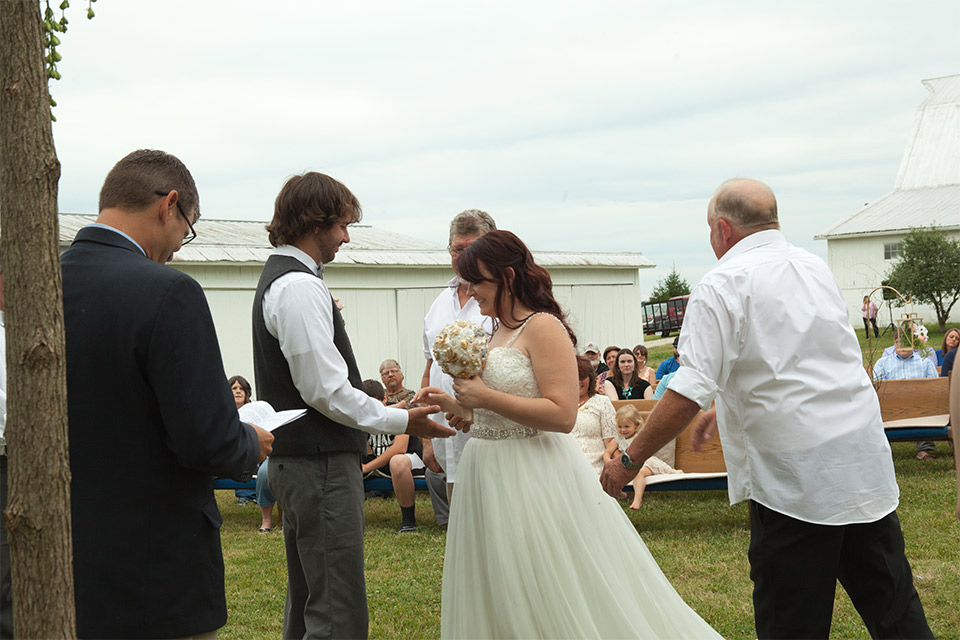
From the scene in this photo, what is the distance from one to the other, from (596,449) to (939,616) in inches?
148

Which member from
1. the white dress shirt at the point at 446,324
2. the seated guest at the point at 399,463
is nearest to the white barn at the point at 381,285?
the seated guest at the point at 399,463

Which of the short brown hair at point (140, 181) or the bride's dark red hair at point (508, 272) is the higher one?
the short brown hair at point (140, 181)

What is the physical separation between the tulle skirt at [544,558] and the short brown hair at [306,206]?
1.23m

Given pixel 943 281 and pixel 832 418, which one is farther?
pixel 943 281

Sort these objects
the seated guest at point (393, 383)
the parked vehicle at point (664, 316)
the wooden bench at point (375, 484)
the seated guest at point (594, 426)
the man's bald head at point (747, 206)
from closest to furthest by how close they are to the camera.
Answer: the man's bald head at point (747, 206)
the seated guest at point (594, 426)
the wooden bench at point (375, 484)
the seated guest at point (393, 383)
the parked vehicle at point (664, 316)

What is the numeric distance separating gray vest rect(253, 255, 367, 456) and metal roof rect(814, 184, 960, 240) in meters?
38.7

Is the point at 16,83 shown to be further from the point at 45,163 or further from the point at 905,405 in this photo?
the point at 905,405

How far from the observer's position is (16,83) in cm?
194

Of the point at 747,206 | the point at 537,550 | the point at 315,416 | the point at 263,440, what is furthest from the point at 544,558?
the point at 747,206

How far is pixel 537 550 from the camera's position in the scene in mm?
3930

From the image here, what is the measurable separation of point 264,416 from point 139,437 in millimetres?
701

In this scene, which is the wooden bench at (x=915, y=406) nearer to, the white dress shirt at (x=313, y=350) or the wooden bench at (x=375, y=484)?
the wooden bench at (x=375, y=484)

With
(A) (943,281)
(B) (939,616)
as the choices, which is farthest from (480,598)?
(A) (943,281)

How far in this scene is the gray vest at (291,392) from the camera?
3.70 meters
